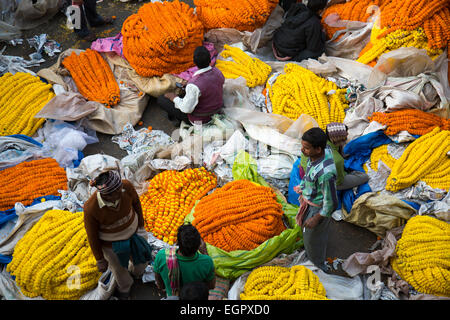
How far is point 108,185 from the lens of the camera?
280cm

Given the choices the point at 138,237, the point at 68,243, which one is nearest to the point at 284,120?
the point at 138,237

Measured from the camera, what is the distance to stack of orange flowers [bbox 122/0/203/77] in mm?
5090

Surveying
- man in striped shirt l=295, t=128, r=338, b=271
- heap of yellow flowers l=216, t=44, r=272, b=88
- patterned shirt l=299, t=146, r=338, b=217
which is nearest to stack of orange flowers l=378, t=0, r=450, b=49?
heap of yellow flowers l=216, t=44, r=272, b=88

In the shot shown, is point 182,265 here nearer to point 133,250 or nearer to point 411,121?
point 133,250

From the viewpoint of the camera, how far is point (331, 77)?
5.23m

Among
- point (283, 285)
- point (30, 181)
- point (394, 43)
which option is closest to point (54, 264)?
point (30, 181)

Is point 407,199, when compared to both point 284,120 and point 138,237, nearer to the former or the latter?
point 284,120

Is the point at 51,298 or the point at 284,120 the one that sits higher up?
the point at 284,120

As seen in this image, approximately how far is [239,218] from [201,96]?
150 cm

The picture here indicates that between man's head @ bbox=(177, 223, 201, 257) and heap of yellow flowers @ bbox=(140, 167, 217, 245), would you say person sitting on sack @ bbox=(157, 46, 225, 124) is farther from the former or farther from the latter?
man's head @ bbox=(177, 223, 201, 257)

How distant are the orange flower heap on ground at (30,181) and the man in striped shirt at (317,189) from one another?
2391mm

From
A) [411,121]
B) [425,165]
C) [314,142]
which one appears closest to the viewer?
[314,142]

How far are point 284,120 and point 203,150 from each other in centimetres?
95

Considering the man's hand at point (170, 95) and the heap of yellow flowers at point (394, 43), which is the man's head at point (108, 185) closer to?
the man's hand at point (170, 95)
